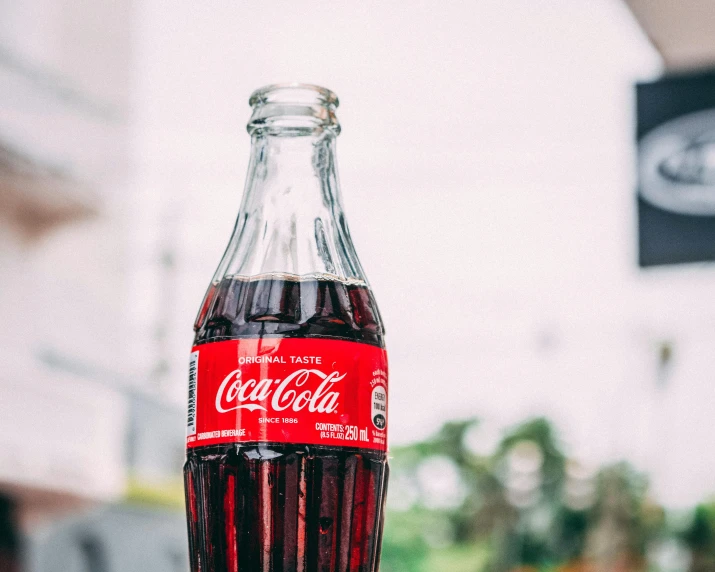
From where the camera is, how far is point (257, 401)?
3.24 ft

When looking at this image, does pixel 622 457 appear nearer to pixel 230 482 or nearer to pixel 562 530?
pixel 562 530

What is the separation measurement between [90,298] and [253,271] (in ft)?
29.1

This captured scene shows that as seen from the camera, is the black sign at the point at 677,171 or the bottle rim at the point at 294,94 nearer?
the bottle rim at the point at 294,94

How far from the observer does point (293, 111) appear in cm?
111

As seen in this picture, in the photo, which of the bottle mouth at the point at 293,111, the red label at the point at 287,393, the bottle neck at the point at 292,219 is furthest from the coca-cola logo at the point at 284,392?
the bottle mouth at the point at 293,111

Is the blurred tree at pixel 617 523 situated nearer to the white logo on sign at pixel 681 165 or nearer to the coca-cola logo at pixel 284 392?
the white logo on sign at pixel 681 165

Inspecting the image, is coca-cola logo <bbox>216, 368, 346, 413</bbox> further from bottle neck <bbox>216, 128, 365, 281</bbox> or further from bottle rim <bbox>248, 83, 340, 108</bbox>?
bottle rim <bbox>248, 83, 340, 108</bbox>

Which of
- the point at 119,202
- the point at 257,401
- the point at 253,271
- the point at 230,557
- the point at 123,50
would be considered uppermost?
the point at 123,50

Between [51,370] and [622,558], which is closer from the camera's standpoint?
[51,370]

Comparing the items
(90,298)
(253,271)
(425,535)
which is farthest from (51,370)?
(425,535)

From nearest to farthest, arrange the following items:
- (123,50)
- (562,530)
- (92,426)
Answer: (92,426), (123,50), (562,530)

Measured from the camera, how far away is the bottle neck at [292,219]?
109cm

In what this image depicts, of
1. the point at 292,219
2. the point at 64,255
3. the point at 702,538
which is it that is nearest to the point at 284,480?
the point at 292,219

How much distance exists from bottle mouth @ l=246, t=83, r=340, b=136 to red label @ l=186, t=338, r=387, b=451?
226 millimetres
